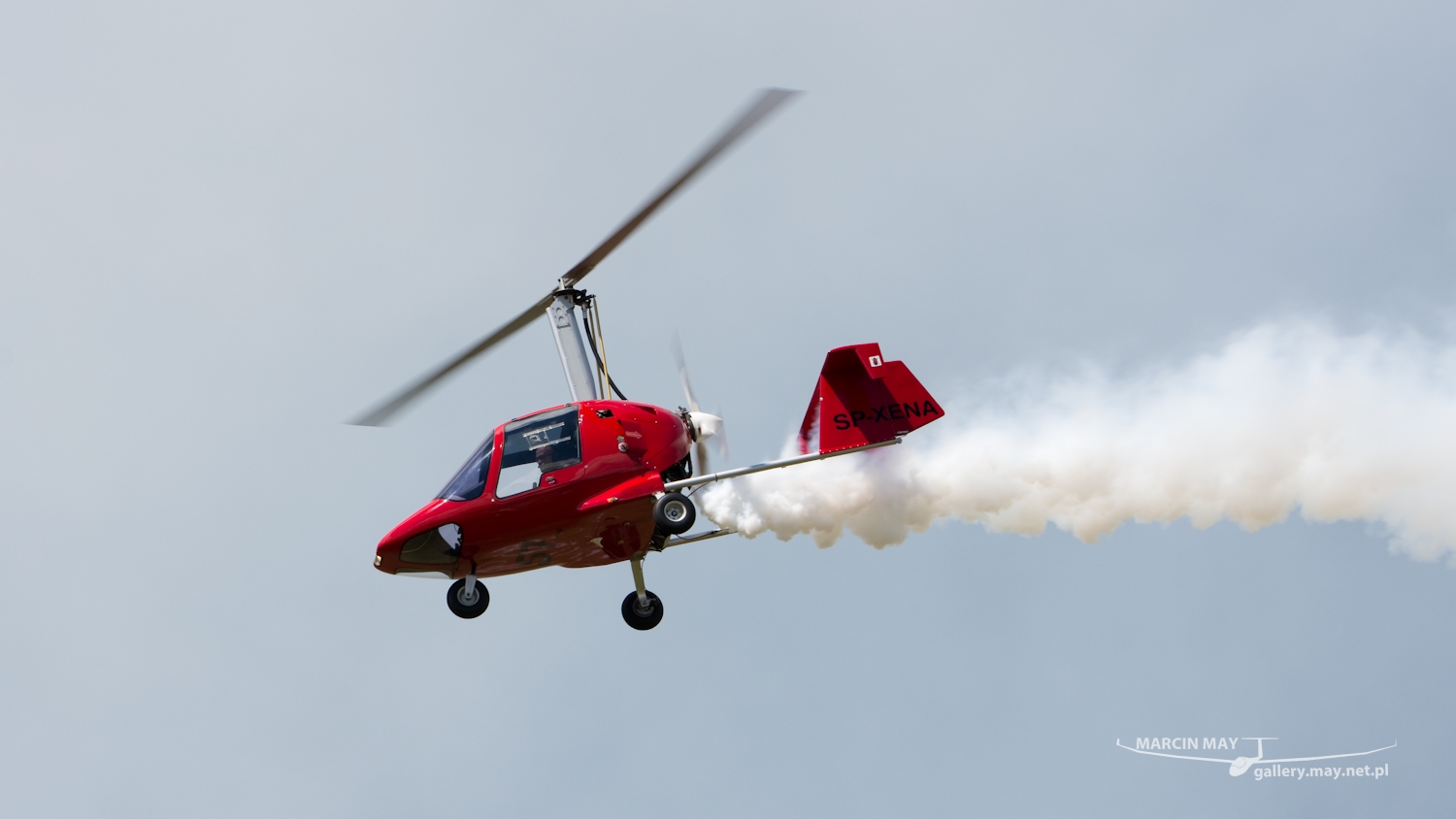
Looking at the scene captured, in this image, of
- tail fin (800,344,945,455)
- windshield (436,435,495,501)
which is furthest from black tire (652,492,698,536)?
windshield (436,435,495,501)

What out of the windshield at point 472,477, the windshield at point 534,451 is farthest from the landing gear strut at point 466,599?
the windshield at point 534,451

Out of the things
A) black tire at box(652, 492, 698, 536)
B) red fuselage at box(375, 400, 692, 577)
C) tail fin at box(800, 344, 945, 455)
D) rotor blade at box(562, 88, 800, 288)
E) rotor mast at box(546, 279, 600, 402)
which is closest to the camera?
rotor blade at box(562, 88, 800, 288)

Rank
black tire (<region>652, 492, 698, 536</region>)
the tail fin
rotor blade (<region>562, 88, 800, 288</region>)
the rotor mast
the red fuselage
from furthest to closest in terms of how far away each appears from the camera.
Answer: the rotor mast → the tail fin → the red fuselage → black tire (<region>652, 492, 698, 536</region>) → rotor blade (<region>562, 88, 800, 288</region>)

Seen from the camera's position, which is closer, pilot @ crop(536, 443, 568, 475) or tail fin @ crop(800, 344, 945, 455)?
pilot @ crop(536, 443, 568, 475)

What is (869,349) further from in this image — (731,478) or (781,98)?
(781,98)

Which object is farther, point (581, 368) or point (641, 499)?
point (581, 368)

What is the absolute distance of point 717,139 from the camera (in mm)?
15109

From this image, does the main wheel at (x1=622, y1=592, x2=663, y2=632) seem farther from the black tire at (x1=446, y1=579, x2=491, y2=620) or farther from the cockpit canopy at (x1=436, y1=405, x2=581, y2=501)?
the cockpit canopy at (x1=436, y1=405, x2=581, y2=501)

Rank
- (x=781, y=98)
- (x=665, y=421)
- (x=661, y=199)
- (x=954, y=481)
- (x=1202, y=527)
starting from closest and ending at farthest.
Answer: (x=781, y=98), (x=661, y=199), (x=665, y=421), (x=954, y=481), (x=1202, y=527)

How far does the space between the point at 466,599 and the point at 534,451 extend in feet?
8.47

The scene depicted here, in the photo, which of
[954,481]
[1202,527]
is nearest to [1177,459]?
[1202,527]

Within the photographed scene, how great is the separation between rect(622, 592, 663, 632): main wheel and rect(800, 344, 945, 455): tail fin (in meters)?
3.38

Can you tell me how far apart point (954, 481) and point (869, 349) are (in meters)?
2.64

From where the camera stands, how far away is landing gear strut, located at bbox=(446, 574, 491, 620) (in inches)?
734
